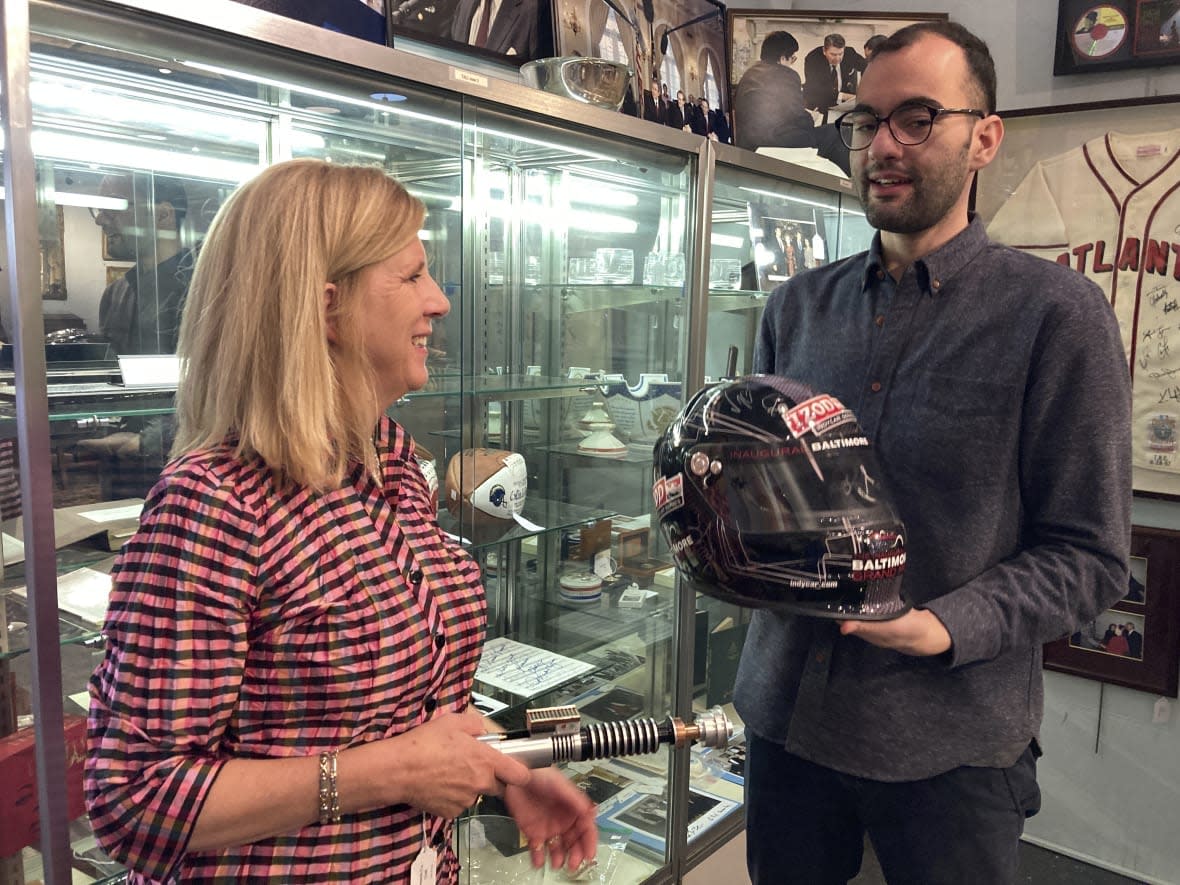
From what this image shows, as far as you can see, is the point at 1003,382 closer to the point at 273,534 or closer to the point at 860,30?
the point at 273,534

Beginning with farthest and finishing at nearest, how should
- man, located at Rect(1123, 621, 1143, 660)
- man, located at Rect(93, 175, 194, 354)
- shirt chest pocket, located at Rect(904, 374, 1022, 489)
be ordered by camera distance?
man, located at Rect(1123, 621, 1143, 660), man, located at Rect(93, 175, 194, 354), shirt chest pocket, located at Rect(904, 374, 1022, 489)

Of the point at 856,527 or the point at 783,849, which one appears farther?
the point at 783,849

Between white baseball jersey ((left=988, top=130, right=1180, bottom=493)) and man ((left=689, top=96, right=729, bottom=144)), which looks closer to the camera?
man ((left=689, top=96, right=729, bottom=144))

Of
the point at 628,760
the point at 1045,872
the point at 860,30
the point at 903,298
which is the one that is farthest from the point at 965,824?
the point at 860,30

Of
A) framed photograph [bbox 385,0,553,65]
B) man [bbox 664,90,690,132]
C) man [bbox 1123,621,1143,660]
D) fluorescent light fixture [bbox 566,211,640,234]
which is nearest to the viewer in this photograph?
framed photograph [bbox 385,0,553,65]

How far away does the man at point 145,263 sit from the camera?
1257 mm

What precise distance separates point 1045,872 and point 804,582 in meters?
2.40

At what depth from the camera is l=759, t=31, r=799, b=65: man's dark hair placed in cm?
257

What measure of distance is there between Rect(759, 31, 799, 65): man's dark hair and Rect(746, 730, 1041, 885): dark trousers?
201cm

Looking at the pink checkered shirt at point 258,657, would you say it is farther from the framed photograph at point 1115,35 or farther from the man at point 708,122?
→ the framed photograph at point 1115,35

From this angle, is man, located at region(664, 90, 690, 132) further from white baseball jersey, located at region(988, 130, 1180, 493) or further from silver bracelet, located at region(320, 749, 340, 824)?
silver bracelet, located at region(320, 749, 340, 824)

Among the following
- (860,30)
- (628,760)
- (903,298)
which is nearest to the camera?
(903,298)

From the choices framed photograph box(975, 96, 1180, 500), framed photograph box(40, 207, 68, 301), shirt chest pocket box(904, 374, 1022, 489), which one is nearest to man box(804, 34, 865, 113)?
framed photograph box(975, 96, 1180, 500)

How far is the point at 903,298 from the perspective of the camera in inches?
50.2
